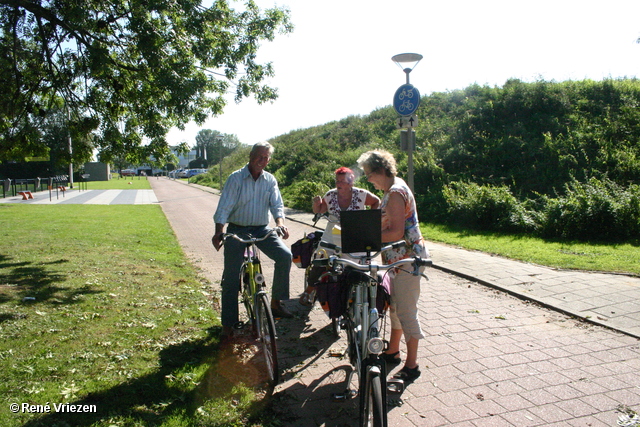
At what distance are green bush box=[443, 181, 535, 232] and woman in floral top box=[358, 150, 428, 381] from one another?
26.4 feet

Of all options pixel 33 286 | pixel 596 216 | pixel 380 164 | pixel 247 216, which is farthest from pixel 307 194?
pixel 380 164

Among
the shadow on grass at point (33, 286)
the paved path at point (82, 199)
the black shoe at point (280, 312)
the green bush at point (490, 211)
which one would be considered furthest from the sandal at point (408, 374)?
the paved path at point (82, 199)

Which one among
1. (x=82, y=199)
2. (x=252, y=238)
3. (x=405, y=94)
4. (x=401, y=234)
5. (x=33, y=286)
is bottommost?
(x=33, y=286)

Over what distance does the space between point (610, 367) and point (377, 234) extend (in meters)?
2.61

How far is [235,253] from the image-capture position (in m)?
4.36

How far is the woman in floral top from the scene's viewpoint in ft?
11.4

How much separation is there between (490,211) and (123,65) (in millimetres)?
8951

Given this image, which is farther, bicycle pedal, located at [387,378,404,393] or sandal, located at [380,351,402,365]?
sandal, located at [380,351,402,365]

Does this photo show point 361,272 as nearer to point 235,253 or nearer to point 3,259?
point 235,253

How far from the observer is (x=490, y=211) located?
11812mm

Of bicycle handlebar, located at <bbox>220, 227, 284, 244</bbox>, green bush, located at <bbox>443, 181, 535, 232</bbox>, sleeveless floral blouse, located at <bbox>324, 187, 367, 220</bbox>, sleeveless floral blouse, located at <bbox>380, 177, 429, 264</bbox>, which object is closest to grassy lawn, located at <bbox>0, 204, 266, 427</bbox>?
bicycle handlebar, located at <bbox>220, 227, 284, 244</bbox>

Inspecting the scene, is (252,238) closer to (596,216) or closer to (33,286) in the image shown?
(33,286)

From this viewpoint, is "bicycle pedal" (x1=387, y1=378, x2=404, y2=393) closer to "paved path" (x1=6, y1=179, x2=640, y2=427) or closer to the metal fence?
"paved path" (x1=6, y1=179, x2=640, y2=427)

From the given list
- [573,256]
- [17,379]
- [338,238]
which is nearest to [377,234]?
[338,238]
